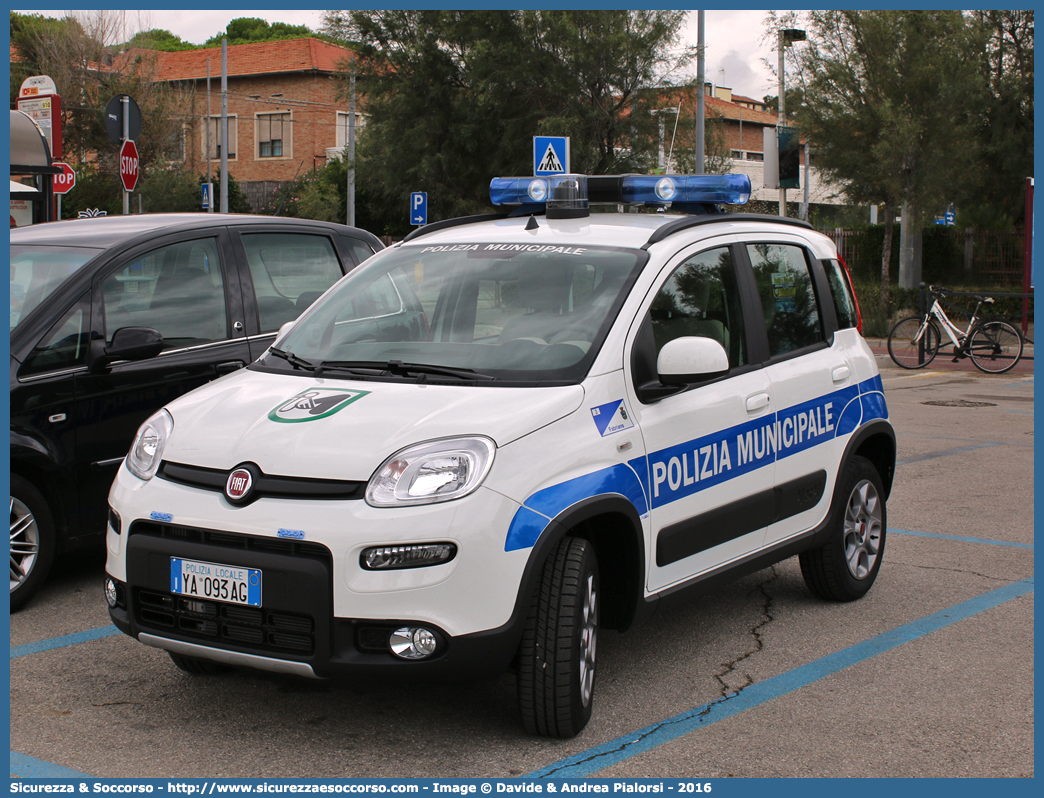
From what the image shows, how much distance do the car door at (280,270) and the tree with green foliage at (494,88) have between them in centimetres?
2115

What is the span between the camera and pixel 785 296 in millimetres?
5398

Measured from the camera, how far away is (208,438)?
13.0 feet

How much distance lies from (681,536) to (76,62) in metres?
46.4

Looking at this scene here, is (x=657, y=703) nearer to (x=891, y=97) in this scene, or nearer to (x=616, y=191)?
(x=616, y=191)

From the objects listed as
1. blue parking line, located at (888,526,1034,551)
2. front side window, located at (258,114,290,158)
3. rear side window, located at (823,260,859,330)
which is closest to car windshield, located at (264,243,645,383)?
rear side window, located at (823,260,859,330)

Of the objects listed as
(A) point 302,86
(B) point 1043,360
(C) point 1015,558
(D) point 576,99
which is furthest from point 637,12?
(A) point 302,86

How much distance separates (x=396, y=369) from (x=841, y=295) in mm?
2621

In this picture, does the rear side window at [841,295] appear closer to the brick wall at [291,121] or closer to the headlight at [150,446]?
the headlight at [150,446]

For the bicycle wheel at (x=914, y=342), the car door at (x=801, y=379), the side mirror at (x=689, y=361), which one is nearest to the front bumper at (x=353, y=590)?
the side mirror at (x=689, y=361)

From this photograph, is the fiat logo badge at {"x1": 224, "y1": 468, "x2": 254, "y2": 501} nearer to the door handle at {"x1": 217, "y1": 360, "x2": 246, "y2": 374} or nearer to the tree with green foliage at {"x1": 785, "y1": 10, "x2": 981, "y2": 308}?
the door handle at {"x1": 217, "y1": 360, "x2": 246, "y2": 374}

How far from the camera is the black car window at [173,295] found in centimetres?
584

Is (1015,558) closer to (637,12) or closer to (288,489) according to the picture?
(288,489)

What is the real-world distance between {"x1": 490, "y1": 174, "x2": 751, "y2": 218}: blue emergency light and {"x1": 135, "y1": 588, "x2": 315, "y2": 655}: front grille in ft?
7.88

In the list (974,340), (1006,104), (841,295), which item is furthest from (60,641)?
(1006,104)
